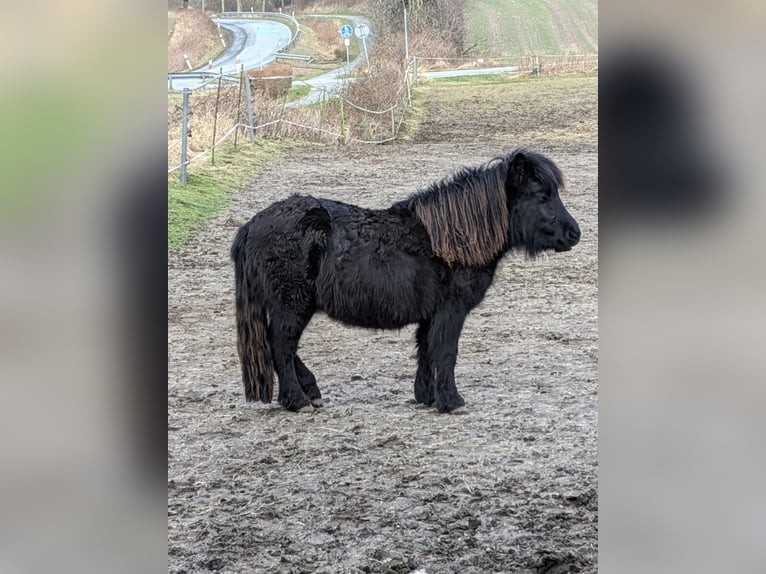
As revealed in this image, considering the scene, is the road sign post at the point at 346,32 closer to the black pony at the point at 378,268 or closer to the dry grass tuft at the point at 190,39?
the dry grass tuft at the point at 190,39

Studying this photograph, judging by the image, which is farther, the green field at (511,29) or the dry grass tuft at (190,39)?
the green field at (511,29)

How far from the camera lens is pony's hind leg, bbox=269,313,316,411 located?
10.0ft

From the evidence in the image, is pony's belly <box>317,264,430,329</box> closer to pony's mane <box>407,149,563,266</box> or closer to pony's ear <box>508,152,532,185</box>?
pony's mane <box>407,149,563,266</box>

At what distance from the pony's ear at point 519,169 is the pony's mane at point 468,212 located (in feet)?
0.09

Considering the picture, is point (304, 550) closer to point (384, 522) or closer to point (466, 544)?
point (384, 522)

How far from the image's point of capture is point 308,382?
10.3 feet

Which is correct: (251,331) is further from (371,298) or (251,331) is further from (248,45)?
(248,45)

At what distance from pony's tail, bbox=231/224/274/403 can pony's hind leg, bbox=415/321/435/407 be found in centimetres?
66

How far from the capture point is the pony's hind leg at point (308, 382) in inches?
123
